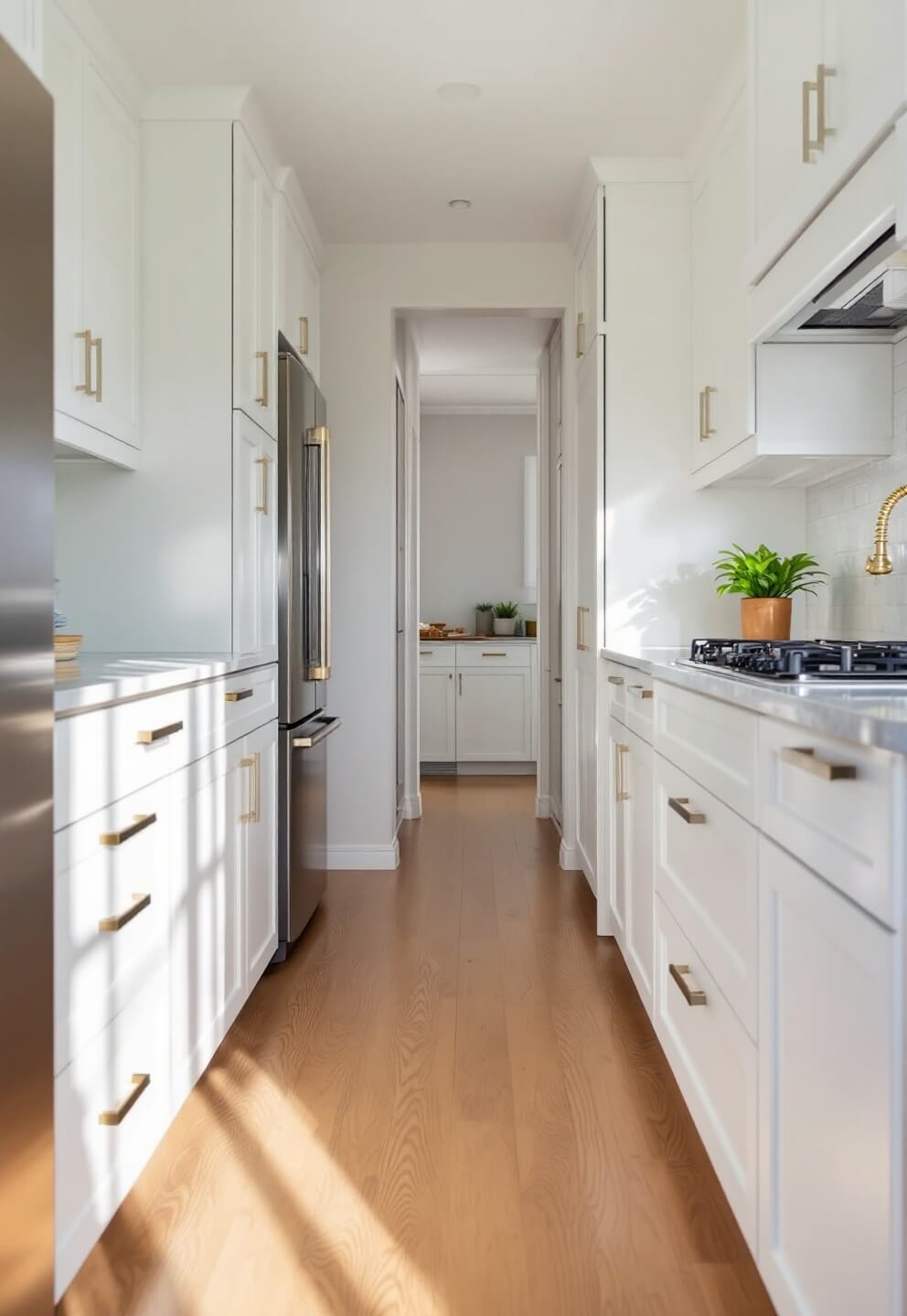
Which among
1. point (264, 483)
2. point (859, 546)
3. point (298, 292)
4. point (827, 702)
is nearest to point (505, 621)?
point (298, 292)

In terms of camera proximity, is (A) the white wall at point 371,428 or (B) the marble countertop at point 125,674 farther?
(A) the white wall at point 371,428

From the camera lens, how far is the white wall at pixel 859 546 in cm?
232

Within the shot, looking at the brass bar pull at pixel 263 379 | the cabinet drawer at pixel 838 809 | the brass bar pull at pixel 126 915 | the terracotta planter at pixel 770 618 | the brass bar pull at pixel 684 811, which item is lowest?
the brass bar pull at pixel 126 915

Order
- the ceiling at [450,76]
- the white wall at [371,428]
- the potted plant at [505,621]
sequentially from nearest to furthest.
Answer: the ceiling at [450,76] → the white wall at [371,428] → the potted plant at [505,621]

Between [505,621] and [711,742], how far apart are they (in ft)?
17.4

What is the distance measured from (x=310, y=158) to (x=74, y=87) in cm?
117

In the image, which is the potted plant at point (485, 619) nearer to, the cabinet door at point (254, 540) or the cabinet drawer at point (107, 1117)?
the cabinet door at point (254, 540)

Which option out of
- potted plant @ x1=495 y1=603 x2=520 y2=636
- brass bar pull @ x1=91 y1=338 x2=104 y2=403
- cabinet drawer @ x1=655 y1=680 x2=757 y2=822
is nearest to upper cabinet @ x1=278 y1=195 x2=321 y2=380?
brass bar pull @ x1=91 y1=338 x2=104 y2=403

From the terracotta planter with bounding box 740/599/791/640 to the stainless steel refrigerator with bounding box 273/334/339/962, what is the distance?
4.46 ft

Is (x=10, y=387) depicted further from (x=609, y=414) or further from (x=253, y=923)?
(x=609, y=414)

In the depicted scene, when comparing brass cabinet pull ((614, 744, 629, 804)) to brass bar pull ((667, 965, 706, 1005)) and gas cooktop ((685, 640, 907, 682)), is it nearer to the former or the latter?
brass bar pull ((667, 965, 706, 1005))

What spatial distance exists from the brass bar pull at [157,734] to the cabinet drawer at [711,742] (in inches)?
38.3

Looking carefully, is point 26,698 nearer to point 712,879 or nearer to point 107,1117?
point 107,1117

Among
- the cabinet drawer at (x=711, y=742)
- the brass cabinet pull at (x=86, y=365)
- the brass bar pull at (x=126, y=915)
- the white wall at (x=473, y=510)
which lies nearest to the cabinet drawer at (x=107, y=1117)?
the brass bar pull at (x=126, y=915)
